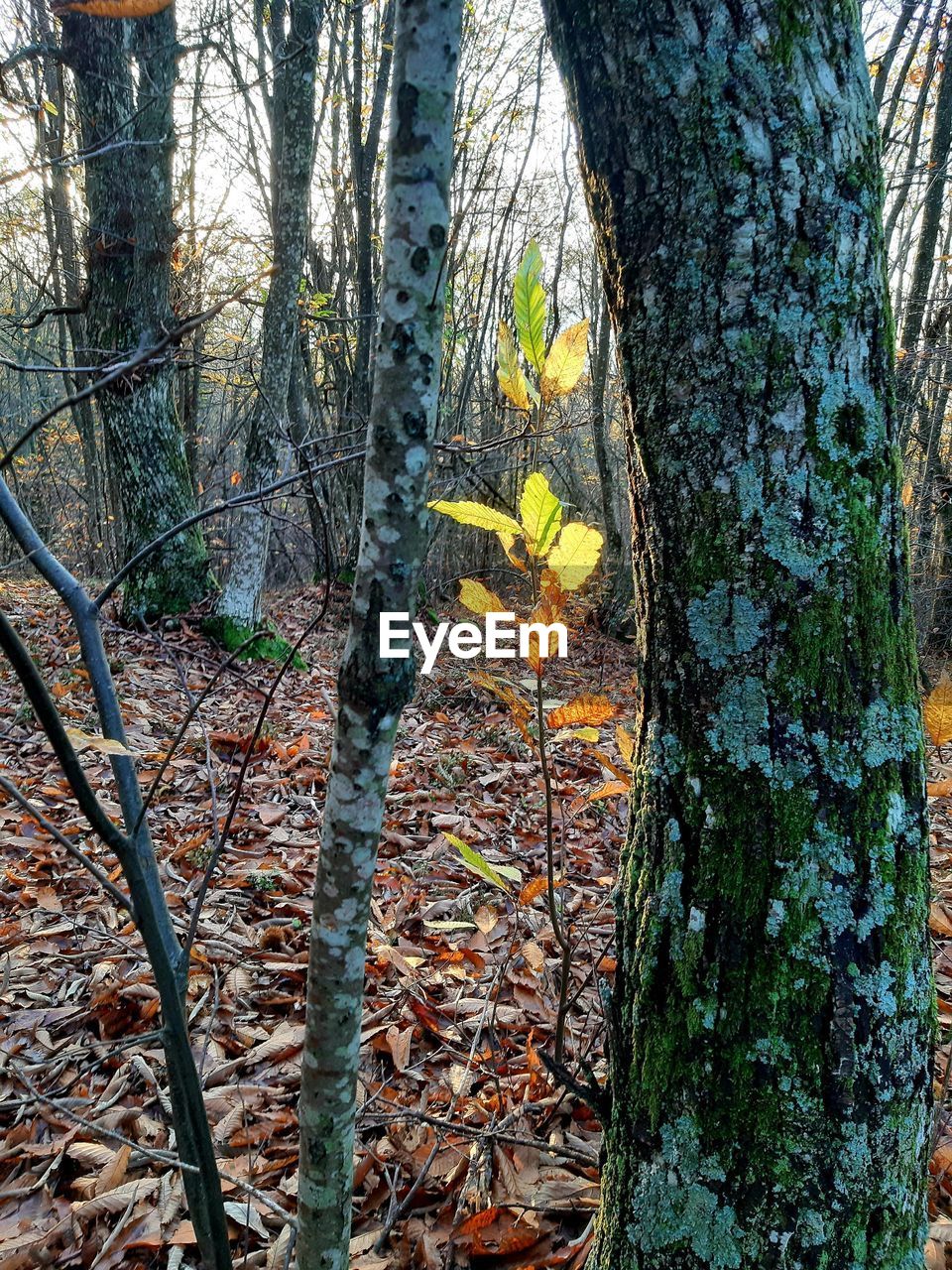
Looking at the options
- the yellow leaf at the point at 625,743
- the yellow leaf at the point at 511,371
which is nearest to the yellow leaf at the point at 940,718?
the yellow leaf at the point at 625,743

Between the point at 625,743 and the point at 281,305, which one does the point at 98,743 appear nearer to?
the point at 625,743

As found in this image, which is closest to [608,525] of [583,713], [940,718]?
[940,718]

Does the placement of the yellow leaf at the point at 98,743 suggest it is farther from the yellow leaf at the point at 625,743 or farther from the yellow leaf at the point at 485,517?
the yellow leaf at the point at 625,743

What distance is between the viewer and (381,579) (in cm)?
98

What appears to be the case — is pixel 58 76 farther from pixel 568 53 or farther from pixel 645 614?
pixel 645 614

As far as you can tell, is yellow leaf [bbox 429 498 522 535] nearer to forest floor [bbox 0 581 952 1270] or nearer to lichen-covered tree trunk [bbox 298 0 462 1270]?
lichen-covered tree trunk [bbox 298 0 462 1270]

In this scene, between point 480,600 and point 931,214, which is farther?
point 931,214

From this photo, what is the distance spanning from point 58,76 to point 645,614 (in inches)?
443

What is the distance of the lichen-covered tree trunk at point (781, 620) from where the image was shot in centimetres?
97

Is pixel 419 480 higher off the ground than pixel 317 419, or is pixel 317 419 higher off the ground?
pixel 317 419

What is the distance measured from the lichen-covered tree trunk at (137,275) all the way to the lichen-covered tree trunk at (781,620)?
17.1ft

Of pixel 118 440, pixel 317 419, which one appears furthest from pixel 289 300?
pixel 317 419

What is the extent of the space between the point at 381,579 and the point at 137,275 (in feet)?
20.3

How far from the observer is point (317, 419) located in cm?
997
